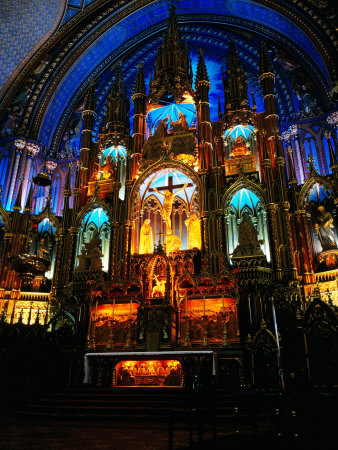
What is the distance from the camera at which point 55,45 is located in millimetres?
22203

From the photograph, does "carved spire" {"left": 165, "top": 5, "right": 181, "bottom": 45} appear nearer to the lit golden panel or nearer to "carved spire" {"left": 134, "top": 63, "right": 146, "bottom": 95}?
"carved spire" {"left": 134, "top": 63, "right": 146, "bottom": 95}

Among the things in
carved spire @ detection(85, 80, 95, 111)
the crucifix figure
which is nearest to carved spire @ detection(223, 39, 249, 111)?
the crucifix figure

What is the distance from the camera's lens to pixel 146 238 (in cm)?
1636

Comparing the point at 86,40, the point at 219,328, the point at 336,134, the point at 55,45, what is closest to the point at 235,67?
the point at 336,134

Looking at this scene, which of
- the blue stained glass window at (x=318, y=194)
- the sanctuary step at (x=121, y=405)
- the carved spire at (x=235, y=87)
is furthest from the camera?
the carved spire at (x=235, y=87)

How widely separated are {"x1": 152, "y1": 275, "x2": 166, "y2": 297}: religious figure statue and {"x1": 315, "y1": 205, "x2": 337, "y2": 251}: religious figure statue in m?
6.17

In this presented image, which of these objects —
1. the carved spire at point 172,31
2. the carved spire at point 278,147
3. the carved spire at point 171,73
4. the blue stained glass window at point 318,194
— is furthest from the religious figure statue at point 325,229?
the carved spire at point 172,31

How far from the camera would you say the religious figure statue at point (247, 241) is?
13.9m

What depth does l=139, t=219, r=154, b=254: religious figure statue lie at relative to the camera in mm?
16192

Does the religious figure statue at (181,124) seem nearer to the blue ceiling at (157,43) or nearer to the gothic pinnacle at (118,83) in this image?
the blue ceiling at (157,43)

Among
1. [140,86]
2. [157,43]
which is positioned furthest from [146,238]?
[157,43]

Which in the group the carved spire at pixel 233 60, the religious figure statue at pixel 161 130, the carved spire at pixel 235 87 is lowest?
the religious figure statue at pixel 161 130

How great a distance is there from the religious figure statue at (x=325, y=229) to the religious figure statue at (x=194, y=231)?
4.57 m

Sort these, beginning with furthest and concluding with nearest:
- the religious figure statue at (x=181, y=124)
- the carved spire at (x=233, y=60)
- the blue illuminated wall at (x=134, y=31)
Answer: the blue illuminated wall at (x=134, y=31)
the carved spire at (x=233, y=60)
the religious figure statue at (x=181, y=124)
